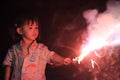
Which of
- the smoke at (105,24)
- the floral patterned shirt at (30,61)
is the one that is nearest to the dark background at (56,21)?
the smoke at (105,24)

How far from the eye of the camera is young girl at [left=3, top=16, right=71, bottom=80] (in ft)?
8.00

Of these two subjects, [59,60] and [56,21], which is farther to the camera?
[56,21]

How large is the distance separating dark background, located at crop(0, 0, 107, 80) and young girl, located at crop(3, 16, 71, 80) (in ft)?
0.50

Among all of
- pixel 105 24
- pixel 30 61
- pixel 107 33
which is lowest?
pixel 30 61

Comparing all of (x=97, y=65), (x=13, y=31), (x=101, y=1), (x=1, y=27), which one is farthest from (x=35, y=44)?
(x=101, y=1)

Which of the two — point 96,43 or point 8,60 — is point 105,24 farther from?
point 8,60

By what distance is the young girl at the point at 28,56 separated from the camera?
2439 millimetres

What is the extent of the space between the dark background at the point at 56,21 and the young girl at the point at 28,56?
15 centimetres

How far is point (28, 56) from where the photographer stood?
8.08 feet

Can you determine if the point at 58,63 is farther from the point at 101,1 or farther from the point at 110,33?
the point at 101,1

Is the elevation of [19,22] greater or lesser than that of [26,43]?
greater

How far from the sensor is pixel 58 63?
2.57 metres

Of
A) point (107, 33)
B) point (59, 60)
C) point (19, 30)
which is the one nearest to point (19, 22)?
point (19, 30)

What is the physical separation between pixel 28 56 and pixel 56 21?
52 cm
